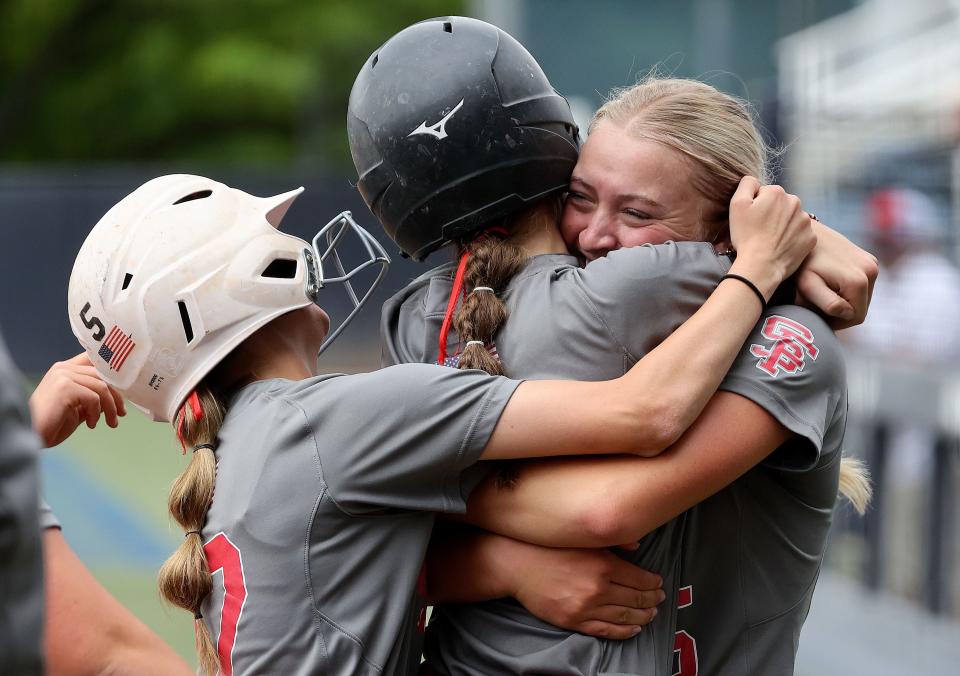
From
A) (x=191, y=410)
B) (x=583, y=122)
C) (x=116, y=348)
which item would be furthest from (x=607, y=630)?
(x=583, y=122)

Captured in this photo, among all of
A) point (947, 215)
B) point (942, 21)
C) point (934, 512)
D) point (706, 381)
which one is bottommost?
point (942, 21)

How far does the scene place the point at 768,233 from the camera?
9.03 ft

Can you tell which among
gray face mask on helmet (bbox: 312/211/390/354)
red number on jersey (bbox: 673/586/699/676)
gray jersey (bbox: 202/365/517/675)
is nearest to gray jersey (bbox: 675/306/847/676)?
red number on jersey (bbox: 673/586/699/676)

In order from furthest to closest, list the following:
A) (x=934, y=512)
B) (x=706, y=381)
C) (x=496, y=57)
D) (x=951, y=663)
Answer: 1. (x=934, y=512)
2. (x=951, y=663)
3. (x=496, y=57)
4. (x=706, y=381)

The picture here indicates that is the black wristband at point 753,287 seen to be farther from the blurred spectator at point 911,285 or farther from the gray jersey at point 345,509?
the blurred spectator at point 911,285

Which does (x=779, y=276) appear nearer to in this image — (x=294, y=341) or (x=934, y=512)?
(x=294, y=341)

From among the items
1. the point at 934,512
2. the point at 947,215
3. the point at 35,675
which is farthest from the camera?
the point at 947,215

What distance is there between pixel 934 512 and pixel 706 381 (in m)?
5.78

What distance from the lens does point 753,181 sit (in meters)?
A: 2.84

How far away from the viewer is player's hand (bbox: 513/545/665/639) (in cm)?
264

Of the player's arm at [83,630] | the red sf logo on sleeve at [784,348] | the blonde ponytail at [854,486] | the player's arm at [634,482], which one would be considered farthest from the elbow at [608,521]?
the player's arm at [83,630]

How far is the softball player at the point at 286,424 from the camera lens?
255 cm

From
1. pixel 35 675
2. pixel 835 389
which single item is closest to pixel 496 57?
pixel 835 389

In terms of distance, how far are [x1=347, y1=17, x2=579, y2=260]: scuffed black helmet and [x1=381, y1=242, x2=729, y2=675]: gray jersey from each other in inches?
8.2
